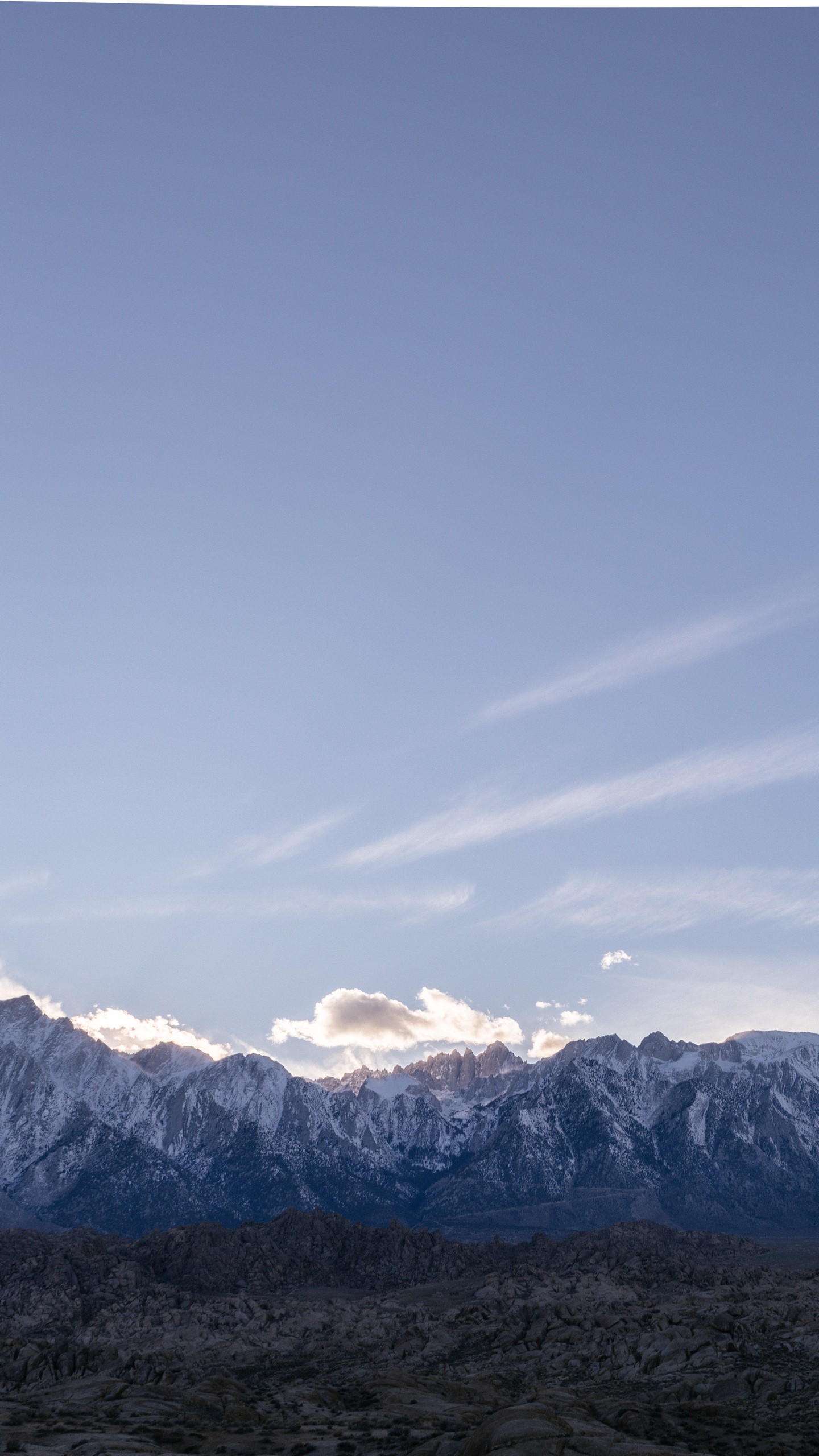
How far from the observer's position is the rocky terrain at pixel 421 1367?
50094 mm

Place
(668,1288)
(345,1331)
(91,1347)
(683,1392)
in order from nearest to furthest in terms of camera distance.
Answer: (683,1392) → (91,1347) → (345,1331) → (668,1288)

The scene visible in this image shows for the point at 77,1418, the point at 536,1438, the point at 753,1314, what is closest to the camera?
the point at 536,1438

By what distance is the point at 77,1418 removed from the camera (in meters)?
58.1

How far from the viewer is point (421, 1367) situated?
338 feet

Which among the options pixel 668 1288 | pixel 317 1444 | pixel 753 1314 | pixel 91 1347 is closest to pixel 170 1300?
pixel 91 1347

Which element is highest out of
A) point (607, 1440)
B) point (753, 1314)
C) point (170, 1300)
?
point (607, 1440)

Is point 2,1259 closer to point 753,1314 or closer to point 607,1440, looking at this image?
point 753,1314

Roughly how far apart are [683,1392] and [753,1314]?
1021 inches

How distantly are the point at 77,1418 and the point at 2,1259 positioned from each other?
15261 cm

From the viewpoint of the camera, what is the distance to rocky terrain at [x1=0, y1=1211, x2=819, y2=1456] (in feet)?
164

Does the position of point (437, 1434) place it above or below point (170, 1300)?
above

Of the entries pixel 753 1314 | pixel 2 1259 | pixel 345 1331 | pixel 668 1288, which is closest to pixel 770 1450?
pixel 753 1314

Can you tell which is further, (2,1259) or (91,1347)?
(2,1259)

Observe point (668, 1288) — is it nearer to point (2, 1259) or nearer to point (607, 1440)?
point (2, 1259)
